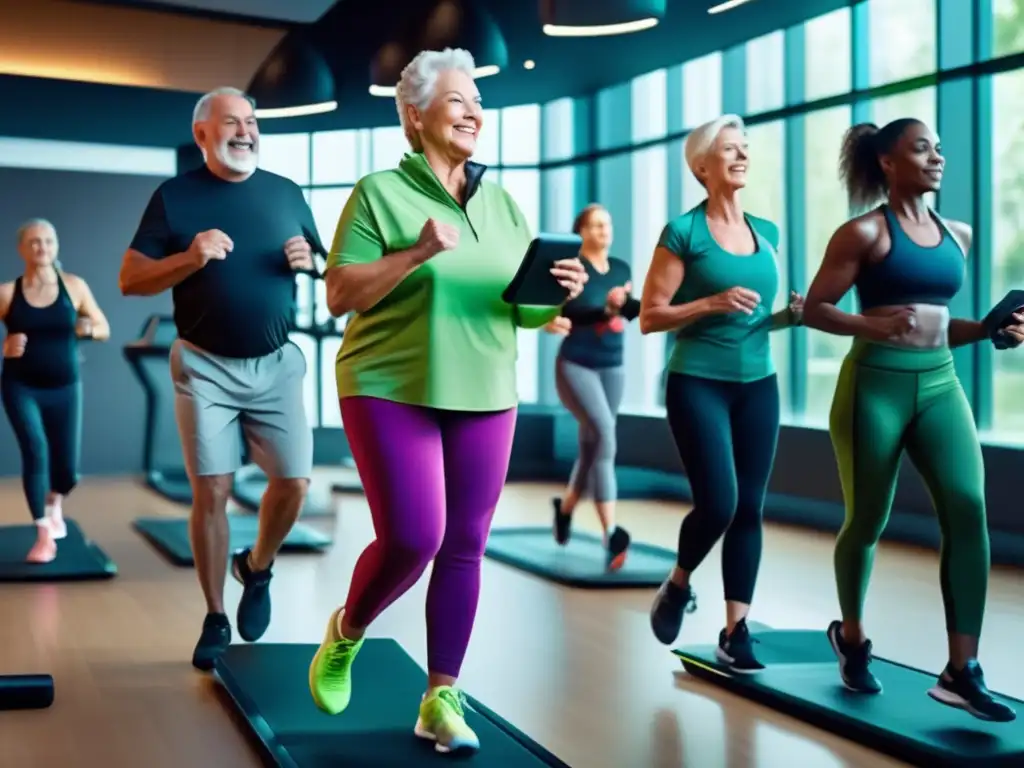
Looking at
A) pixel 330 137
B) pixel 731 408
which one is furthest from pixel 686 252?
pixel 330 137

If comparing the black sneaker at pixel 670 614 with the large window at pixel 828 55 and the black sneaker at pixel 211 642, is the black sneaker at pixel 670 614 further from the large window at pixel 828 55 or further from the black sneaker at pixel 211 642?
the large window at pixel 828 55

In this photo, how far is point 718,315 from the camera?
3.66m

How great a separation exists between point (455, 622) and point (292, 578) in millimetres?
2833

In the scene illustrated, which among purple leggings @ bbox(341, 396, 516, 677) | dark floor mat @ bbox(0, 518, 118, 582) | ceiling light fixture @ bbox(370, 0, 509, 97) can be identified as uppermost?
ceiling light fixture @ bbox(370, 0, 509, 97)

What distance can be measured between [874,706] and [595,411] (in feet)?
8.82

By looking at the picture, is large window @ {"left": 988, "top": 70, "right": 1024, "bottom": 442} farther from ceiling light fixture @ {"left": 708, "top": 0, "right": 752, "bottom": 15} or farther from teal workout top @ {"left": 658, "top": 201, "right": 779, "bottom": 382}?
teal workout top @ {"left": 658, "top": 201, "right": 779, "bottom": 382}

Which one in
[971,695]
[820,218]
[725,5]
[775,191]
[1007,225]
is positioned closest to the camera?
[971,695]

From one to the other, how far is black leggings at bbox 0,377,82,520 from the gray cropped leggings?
221 cm

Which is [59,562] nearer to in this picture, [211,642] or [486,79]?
[211,642]

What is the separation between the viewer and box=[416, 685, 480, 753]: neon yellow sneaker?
2820mm

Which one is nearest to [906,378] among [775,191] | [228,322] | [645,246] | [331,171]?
[228,322]

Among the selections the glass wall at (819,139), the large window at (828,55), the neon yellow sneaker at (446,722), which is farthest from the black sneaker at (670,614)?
the large window at (828,55)

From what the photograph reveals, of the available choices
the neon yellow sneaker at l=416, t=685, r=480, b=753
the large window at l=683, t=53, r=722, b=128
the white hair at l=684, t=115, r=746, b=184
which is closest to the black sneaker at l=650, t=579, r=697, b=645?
the neon yellow sneaker at l=416, t=685, r=480, b=753

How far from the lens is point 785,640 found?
413 cm
